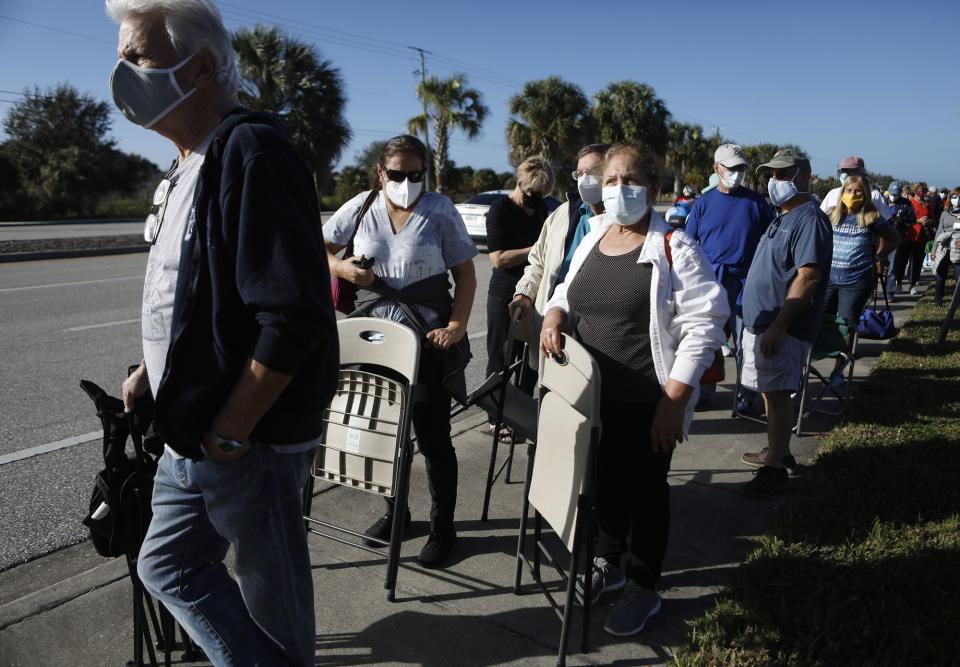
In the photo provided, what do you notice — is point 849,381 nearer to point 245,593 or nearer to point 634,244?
point 634,244

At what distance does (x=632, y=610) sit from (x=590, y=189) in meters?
2.04

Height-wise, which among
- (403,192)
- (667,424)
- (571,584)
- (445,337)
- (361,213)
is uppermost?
(403,192)

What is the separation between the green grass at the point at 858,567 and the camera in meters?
2.47

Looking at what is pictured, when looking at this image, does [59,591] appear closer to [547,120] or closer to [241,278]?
[241,278]

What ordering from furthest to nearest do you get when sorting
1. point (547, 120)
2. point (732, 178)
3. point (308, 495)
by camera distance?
1. point (547, 120)
2. point (732, 178)
3. point (308, 495)

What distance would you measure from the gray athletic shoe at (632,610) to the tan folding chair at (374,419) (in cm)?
85

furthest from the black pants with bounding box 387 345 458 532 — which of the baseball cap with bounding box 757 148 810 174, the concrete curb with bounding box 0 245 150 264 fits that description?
the concrete curb with bounding box 0 245 150 264

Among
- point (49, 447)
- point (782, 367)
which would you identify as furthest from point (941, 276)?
point (49, 447)

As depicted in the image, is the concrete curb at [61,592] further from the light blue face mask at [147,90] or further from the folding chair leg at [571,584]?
the light blue face mask at [147,90]

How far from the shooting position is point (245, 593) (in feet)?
5.64

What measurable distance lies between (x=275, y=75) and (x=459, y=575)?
29036 millimetres

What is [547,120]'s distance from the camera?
140ft

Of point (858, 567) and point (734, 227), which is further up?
point (734, 227)

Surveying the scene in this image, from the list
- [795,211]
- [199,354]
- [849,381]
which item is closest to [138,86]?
[199,354]
